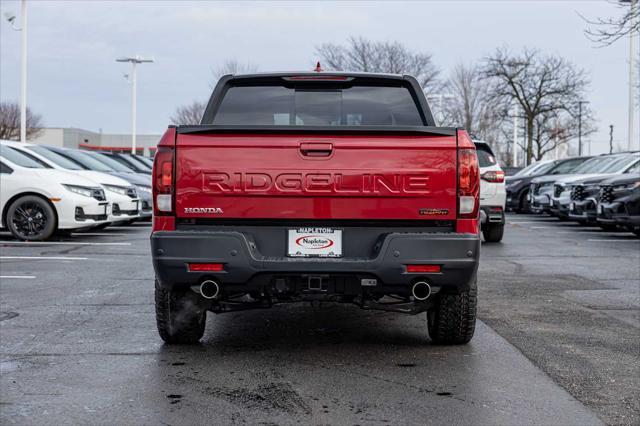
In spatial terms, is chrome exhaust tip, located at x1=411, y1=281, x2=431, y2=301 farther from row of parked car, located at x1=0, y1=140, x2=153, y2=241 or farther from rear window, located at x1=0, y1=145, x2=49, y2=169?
rear window, located at x1=0, y1=145, x2=49, y2=169

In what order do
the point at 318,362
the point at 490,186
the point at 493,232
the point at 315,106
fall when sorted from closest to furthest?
1. the point at 318,362
2. the point at 315,106
3. the point at 490,186
4. the point at 493,232

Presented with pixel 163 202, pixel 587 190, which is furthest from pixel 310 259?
pixel 587 190

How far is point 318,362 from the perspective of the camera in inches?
213

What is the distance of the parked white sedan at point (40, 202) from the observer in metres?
13.7

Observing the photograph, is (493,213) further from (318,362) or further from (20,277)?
(318,362)

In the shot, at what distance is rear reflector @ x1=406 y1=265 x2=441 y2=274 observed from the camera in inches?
200

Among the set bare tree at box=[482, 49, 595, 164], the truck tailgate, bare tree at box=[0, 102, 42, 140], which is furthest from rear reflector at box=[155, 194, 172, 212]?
bare tree at box=[0, 102, 42, 140]

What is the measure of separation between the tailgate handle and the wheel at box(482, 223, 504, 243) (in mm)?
9929

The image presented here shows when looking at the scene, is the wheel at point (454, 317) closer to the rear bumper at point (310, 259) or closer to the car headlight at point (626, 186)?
the rear bumper at point (310, 259)

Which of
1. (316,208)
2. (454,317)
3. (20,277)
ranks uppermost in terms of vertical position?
(316,208)

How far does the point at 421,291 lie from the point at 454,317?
0.64m

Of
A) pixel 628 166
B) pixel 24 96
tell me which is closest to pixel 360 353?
pixel 628 166

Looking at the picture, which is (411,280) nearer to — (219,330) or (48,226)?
(219,330)

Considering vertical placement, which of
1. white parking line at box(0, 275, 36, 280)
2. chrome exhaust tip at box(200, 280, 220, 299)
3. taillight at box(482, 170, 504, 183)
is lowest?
white parking line at box(0, 275, 36, 280)
